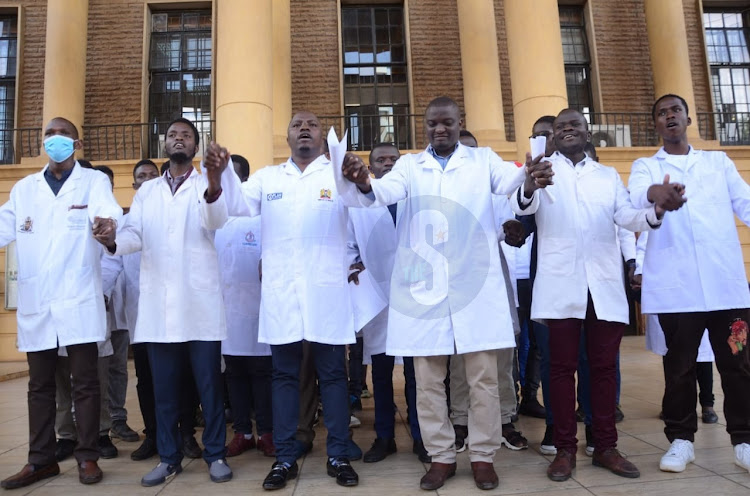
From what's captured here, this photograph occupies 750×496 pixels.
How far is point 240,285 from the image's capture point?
13.4ft

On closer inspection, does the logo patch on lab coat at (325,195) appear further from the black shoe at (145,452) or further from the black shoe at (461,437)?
the black shoe at (145,452)

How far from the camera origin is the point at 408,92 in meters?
12.7

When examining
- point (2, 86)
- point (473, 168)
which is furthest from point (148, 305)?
point (2, 86)

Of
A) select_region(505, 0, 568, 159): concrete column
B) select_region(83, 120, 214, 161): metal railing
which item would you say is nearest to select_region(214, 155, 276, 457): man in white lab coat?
select_region(505, 0, 568, 159): concrete column

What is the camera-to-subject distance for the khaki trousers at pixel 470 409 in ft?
10.1

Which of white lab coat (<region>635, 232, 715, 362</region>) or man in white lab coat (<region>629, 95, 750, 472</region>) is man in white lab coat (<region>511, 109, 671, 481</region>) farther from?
white lab coat (<region>635, 232, 715, 362</region>)

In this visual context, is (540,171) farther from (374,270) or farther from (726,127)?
(726,127)

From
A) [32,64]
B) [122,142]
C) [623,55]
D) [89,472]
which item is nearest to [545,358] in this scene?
[89,472]

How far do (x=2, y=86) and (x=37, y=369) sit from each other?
11.7 metres

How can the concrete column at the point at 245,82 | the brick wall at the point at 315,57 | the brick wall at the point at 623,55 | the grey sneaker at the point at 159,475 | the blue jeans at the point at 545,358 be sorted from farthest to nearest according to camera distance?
the brick wall at the point at 623,55, the brick wall at the point at 315,57, the concrete column at the point at 245,82, the blue jeans at the point at 545,358, the grey sneaker at the point at 159,475

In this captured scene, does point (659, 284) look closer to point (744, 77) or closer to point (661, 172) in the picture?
point (661, 172)

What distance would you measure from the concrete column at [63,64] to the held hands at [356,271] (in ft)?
29.2

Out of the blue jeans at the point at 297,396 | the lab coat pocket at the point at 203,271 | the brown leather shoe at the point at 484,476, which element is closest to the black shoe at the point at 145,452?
the blue jeans at the point at 297,396

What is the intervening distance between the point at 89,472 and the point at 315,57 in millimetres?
10608
